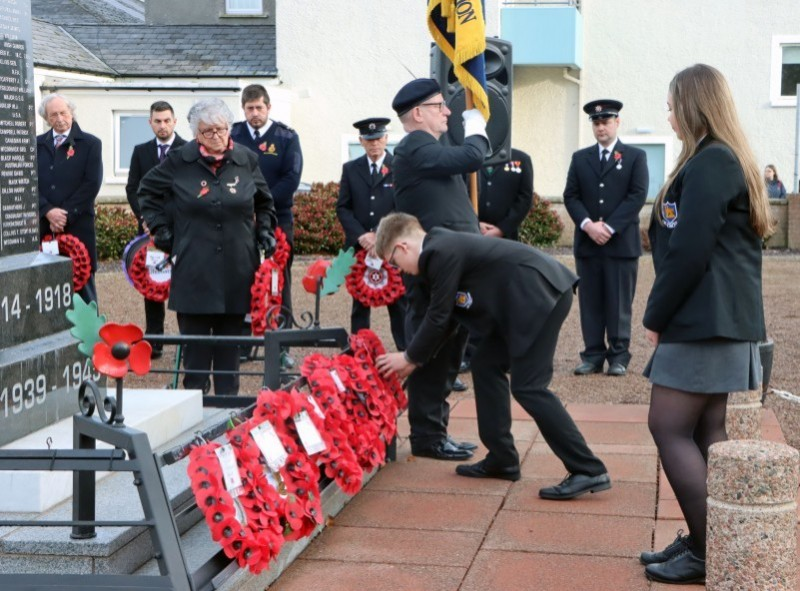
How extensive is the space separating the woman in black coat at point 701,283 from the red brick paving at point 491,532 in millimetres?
491

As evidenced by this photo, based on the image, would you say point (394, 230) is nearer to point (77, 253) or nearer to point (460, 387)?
point (460, 387)

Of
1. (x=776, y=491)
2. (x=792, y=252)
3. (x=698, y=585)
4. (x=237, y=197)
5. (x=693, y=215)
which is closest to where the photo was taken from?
(x=776, y=491)

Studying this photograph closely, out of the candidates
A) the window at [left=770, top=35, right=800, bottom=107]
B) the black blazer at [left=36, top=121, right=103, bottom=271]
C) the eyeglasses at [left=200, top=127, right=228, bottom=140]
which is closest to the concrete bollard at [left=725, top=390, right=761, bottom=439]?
the eyeglasses at [left=200, top=127, right=228, bottom=140]

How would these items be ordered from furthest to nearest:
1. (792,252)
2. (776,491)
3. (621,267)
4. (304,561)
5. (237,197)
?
(792,252)
(621,267)
(237,197)
(304,561)
(776,491)

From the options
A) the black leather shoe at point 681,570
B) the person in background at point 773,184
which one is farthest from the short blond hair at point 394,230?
the person in background at point 773,184

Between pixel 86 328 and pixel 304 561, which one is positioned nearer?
pixel 86 328

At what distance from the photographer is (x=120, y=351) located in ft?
13.5

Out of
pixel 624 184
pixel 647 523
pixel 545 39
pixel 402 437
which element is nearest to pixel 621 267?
pixel 624 184

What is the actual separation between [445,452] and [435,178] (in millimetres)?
1457

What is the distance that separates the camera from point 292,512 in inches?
177

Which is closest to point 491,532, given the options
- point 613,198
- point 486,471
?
point 486,471

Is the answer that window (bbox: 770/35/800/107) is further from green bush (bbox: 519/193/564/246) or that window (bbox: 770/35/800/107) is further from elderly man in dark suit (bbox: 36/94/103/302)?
elderly man in dark suit (bbox: 36/94/103/302)

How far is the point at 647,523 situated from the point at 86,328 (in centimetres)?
256

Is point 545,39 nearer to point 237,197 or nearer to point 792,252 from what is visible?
point 792,252
